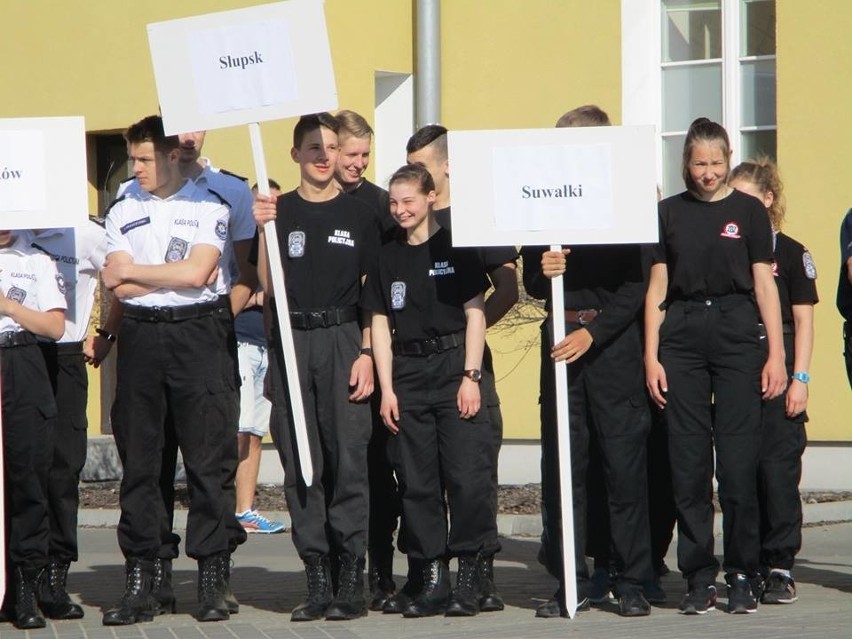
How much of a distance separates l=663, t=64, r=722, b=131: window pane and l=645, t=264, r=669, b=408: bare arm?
206 inches

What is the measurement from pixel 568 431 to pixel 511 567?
6.70 ft

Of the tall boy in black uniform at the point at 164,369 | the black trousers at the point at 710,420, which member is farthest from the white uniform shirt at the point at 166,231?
the black trousers at the point at 710,420

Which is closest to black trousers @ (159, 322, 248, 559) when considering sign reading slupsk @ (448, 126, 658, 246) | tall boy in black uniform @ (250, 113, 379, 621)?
tall boy in black uniform @ (250, 113, 379, 621)

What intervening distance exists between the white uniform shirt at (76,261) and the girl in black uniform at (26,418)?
0.18 m

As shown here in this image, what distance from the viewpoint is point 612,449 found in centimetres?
730

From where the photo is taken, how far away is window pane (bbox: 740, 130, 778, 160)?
1204 cm

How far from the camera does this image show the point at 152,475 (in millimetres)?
7371

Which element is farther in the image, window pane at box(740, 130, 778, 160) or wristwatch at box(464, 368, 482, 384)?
window pane at box(740, 130, 778, 160)

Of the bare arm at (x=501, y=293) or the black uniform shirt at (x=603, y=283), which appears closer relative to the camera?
the black uniform shirt at (x=603, y=283)

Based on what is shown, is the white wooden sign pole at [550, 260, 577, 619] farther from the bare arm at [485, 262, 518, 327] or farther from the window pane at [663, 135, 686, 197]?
the window pane at [663, 135, 686, 197]

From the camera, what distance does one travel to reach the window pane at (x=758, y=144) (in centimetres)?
1204

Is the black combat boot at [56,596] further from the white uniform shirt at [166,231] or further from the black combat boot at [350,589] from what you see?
the white uniform shirt at [166,231]

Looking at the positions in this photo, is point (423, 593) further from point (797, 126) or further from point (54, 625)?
point (797, 126)

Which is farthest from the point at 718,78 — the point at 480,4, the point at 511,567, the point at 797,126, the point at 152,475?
the point at 152,475
